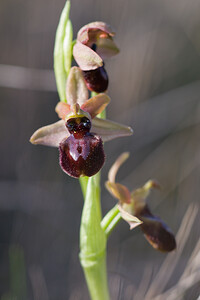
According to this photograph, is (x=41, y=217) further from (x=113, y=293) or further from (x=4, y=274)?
(x=113, y=293)

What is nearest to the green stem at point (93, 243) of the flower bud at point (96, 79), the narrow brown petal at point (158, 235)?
the narrow brown petal at point (158, 235)

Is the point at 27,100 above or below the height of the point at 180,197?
above

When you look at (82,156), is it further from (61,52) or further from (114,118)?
(114,118)

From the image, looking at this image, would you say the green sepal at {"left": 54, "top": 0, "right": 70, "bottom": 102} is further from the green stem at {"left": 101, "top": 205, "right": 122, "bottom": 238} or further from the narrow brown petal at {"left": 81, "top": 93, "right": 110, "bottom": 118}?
the green stem at {"left": 101, "top": 205, "right": 122, "bottom": 238}

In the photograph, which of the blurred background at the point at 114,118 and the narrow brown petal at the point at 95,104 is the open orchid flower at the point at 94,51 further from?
the blurred background at the point at 114,118

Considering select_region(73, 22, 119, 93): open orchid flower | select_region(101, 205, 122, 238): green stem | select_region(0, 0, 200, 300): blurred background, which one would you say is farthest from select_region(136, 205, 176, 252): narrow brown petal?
select_region(0, 0, 200, 300): blurred background

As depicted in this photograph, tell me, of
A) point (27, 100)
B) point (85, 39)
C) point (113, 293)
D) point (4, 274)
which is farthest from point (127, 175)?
point (85, 39)
